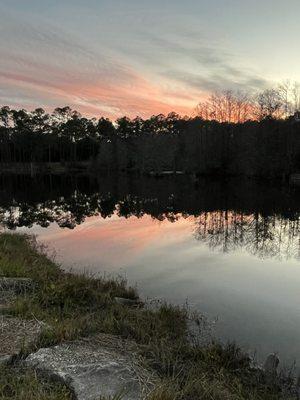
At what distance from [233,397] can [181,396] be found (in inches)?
43.5

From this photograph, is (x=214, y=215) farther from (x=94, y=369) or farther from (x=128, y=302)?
(x=94, y=369)

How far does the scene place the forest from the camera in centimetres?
7212

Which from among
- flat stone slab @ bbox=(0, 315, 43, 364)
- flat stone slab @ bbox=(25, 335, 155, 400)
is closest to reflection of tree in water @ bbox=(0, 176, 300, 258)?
flat stone slab @ bbox=(0, 315, 43, 364)

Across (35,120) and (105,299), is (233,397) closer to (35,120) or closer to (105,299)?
(105,299)

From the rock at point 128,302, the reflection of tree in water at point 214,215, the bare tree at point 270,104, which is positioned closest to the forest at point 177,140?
the bare tree at point 270,104

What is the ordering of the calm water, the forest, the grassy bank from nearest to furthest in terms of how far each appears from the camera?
the grassy bank, the calm water, the forest

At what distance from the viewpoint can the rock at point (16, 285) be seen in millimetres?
9345

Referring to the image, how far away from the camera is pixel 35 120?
144 metres

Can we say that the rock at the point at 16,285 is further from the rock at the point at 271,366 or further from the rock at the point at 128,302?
the rock at the point at 271,366

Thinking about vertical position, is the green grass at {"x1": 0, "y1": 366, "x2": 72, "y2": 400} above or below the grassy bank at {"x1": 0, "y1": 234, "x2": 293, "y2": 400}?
above

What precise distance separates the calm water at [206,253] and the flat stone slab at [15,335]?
423 centimetres

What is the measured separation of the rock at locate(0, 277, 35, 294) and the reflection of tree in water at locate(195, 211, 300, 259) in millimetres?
10887

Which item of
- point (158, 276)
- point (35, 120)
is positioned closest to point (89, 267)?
point (158, 276)

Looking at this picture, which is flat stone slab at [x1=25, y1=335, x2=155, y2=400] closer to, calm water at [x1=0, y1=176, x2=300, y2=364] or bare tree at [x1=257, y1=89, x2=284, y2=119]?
calm water at [x1=0, y1=176, x2=300, y2=364]
